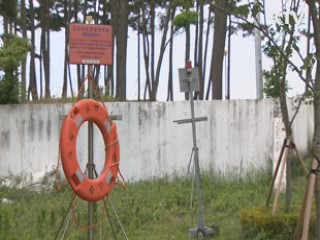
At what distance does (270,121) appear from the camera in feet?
34.4

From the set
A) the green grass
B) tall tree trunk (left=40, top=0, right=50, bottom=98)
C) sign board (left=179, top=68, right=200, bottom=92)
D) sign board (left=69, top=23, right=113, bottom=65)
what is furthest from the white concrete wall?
tall tree trunk (left=40, top=0, right=50, bottom=98)

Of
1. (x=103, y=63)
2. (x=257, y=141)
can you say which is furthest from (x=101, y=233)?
(x=257, y=141)

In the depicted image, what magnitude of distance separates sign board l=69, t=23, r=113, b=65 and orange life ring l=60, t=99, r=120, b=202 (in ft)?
1.75

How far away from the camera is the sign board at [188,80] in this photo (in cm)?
749

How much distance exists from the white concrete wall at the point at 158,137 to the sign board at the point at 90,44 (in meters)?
4.66

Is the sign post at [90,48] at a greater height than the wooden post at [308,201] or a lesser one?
greater

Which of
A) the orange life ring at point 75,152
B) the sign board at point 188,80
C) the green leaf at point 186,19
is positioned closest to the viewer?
the orange life ring at point 75,152

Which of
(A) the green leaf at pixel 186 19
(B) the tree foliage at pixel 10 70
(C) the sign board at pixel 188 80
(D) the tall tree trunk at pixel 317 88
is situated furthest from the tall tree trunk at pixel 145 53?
(D) the tall tree trunk at pixel 317 88

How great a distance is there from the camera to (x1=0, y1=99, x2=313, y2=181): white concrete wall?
34.0 ft

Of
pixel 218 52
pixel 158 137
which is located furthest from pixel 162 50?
pixel 158 137

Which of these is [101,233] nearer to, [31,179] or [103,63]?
[103,63]

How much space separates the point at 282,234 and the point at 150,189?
11.5ft

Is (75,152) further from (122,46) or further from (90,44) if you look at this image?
(122,46)

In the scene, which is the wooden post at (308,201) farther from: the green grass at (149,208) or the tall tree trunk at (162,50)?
Answer: the tall tree trunk at (162,50)
